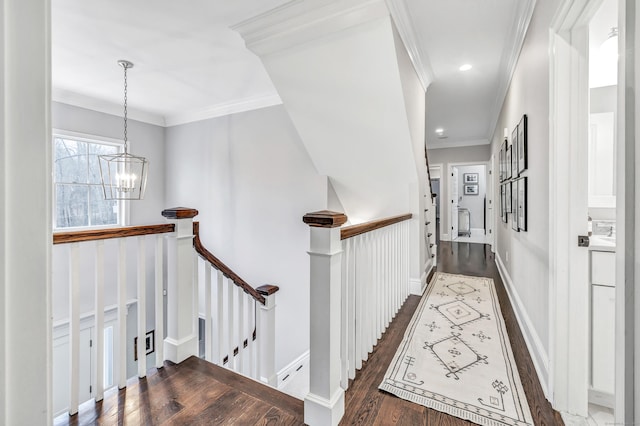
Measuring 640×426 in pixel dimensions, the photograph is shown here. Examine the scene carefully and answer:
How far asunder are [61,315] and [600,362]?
5037mm

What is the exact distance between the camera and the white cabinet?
144cm

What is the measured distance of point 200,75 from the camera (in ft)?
11.4

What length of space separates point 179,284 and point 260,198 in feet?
8.29

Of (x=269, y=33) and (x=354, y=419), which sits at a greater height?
(x=269, y=33)

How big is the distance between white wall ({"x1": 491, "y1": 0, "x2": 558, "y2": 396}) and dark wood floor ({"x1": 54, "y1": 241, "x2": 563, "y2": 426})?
284 mm

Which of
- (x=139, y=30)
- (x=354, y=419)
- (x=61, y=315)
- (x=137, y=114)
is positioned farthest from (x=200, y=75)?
(x=354, y=419)

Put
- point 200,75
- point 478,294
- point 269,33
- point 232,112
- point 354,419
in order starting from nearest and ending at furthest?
point 354,419 < point 269,33 < point 478,294 < point 200,75 < point 232,112

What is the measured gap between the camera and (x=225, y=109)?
4.47 metres

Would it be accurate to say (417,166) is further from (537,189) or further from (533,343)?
(533,343)

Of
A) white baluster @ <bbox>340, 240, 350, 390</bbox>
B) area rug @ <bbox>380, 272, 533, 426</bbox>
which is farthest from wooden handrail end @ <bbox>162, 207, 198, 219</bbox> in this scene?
area rug @ <bbox>380, 272, 533, 426</bbox>

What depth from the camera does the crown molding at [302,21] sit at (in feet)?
6.89

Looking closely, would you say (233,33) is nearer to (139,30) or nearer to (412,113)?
(139,30)

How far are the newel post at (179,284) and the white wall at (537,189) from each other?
2.11 meters
